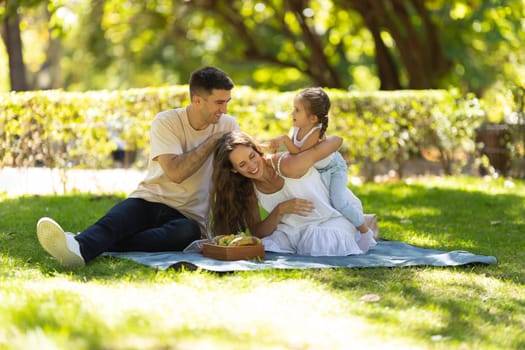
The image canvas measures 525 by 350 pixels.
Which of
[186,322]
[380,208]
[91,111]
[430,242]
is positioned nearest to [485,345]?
[186,322]

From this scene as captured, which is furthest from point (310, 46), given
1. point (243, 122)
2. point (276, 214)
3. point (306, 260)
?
point (306, 260)

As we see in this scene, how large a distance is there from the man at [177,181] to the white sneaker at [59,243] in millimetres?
347

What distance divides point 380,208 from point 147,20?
57.1 feet

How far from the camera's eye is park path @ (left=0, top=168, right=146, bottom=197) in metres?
10.7

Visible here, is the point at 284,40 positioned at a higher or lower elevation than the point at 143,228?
higher

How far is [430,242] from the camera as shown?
7.33 m

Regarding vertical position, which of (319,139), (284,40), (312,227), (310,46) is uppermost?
(284,40)

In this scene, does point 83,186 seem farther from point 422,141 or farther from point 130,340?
point 130,340

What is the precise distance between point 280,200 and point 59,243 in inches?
68.0

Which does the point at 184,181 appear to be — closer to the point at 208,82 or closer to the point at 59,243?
the point at 208,82

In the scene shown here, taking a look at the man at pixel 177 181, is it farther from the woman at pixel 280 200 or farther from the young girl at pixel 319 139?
the young girl at pixel 319 139

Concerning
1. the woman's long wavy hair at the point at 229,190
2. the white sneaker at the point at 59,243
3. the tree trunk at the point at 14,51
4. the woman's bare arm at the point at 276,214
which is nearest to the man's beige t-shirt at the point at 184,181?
the woman's long wavy hair at the point at 229,190

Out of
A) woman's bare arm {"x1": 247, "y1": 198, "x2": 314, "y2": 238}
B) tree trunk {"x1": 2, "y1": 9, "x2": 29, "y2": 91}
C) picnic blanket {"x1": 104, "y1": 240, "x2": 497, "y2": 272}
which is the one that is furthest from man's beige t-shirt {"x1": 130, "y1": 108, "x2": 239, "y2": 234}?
tree trunk {"x1": 2, "y1": 9, "x2": 29, "y2": 91}

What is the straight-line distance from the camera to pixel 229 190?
6.40 m
